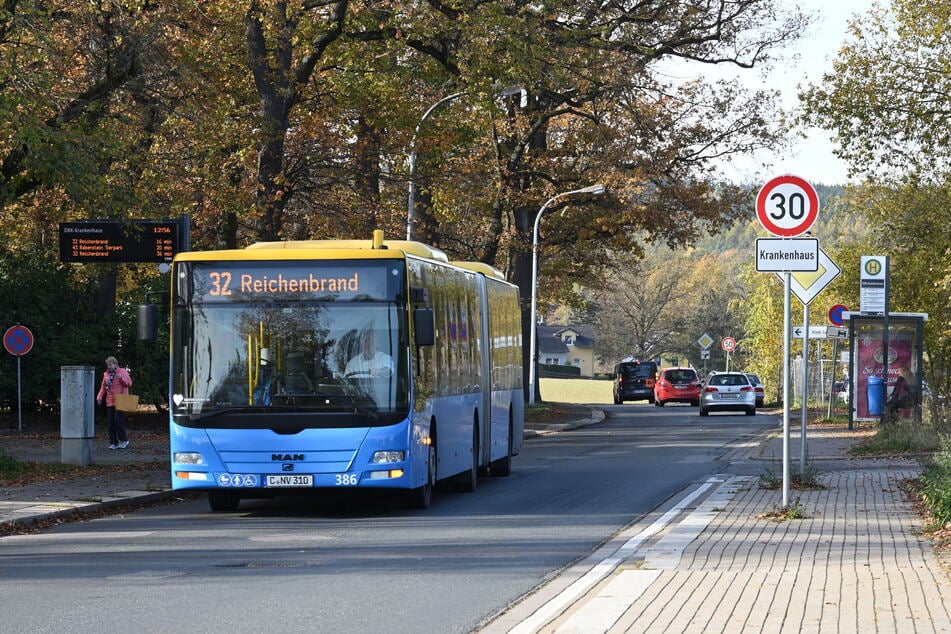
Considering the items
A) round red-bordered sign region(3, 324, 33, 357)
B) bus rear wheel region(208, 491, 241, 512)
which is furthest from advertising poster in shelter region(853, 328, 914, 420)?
bus rear wheel region(208, 491, 241, 512)

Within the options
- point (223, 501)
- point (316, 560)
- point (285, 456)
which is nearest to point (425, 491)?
point (285, 456)

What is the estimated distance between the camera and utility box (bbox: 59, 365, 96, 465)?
69.5 ft

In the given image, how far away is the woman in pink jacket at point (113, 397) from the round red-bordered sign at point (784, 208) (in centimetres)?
1590

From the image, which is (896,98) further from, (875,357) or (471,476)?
(471,476)

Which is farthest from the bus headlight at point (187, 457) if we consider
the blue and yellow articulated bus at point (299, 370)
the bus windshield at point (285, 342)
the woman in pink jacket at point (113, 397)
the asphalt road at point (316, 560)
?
the woman in pink jacket at point (113, 397)

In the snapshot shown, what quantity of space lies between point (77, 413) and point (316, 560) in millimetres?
10823

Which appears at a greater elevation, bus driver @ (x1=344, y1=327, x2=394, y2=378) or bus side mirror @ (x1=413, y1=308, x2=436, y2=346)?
bus side mirror @ (x1=413, y1=308, x2=436, y2=346)

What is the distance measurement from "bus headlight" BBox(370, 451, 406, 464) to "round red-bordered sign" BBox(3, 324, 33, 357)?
62.8ft

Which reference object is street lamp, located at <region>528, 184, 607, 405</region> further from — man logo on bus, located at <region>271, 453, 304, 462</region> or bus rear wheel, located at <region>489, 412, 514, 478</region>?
man logo on bus, located at <region>271, 453, 304, 462</region>

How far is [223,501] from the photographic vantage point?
665 inches

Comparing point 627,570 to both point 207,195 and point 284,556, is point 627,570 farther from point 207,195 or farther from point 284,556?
point 207,195

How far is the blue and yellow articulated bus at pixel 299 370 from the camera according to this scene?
15453 millimetres

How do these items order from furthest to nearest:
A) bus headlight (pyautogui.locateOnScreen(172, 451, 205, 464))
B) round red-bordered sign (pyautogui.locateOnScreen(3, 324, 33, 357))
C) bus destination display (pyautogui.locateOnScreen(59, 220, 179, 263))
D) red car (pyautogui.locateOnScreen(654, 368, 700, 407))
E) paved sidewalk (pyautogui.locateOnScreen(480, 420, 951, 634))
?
red car (pyautogui.locateOnScreen(654, 368, 700, 407))
round red-bordered sign (pyautogui.locateOnScreen(3, 324, 33, 357))
bus destination display (pyautogui.locateOnScreen(59, 220, 179, 263))
bus headlight (pyautogui.locateOnScreen(172, 451, 205, 464))
paved sidewalk (pyautogui.locateOnScreen(480, 420, 951, 634))

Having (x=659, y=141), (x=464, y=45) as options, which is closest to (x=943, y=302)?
(x=659, y=141)
